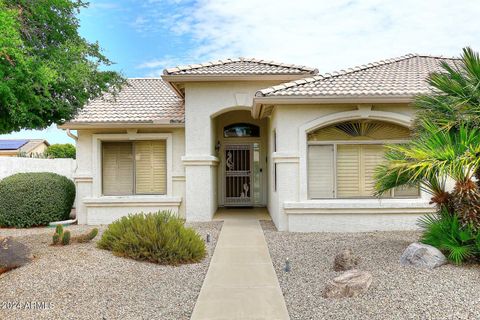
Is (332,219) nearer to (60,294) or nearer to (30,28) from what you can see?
(60,294)

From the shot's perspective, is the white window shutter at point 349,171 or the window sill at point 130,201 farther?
the window sill at point 130,201

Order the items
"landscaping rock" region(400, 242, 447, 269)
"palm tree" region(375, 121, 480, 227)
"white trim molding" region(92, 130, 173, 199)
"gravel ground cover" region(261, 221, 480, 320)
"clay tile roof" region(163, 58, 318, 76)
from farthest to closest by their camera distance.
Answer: "white trim molding" region(92, 130, 173, 199)
"clay tile roof" region(163, 58, 318, 76)
"landscaping rock" region(400, 242, 447, 269)
"palm tree" region(375, 121, 480, 227)
"gravel ground cover" region(261, 221, 480, 320)

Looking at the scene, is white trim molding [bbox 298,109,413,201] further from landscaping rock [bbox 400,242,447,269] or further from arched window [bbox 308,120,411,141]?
landscaping rock [bbox 400,242,447,269]

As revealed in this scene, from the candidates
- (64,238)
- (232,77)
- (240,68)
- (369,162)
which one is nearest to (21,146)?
(240,68)

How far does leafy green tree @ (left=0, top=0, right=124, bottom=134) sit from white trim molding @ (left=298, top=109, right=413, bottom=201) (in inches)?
213

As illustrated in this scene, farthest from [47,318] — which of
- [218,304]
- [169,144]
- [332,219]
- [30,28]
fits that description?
[169,144]

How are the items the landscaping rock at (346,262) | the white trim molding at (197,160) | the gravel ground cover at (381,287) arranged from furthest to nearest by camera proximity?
1. the white trim molding at (197,160)
2. the landscaping rock at (346,262)
3. the gravel ground cover at (381,287)

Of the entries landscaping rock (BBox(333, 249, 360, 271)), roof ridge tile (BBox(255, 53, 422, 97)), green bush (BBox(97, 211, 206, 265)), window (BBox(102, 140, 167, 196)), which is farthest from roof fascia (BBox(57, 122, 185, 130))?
landscaping rock (BBox(333, 249, 360, 271))

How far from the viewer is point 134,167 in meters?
13.9

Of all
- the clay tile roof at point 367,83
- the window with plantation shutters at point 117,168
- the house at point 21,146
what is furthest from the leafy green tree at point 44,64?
the house at point 21,146

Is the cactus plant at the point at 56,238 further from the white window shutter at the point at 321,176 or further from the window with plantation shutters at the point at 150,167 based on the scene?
the white window shutter at the point at 321,176

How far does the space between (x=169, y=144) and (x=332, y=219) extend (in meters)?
6.05

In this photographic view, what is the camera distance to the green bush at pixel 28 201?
13.0 metres

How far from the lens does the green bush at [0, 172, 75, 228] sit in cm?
1303
